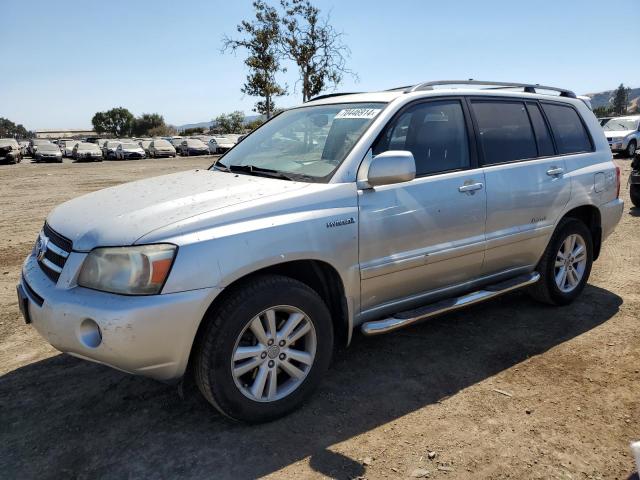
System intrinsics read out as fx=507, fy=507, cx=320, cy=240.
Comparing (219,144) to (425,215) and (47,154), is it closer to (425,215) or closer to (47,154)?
(47,154)

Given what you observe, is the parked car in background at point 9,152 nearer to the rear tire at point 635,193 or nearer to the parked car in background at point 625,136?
the parked car in background at point 625,136

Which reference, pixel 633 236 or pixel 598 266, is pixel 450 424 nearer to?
pixel 598 266

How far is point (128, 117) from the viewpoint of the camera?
97.8 metres

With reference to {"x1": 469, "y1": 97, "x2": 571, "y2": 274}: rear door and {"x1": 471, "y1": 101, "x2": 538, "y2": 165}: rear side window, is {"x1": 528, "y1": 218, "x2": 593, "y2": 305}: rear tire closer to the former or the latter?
{"x1": 469, "y1": 97, "x2": 571, "y2": 274}: rear door

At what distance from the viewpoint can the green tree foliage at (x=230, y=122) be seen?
62969 mm

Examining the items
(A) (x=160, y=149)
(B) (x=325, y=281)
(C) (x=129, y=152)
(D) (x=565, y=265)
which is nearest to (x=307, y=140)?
(B) (x=325, y=281)

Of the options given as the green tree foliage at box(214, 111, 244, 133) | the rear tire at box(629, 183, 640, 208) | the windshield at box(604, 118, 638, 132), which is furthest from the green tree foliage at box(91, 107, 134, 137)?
the rear tire at box(629, 183, 640, 208)

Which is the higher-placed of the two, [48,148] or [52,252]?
[48,148]

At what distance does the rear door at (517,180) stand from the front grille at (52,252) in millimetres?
2731

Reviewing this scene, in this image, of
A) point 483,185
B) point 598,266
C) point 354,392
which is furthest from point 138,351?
point 598,266

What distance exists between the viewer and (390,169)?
293 centimetres

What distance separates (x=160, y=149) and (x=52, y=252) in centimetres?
3509

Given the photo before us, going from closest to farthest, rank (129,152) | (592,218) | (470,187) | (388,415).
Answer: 1. (388,415)
2. (470,187)
3. (592,218)
4. (129,152)

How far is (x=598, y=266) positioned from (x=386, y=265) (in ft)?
12.4
